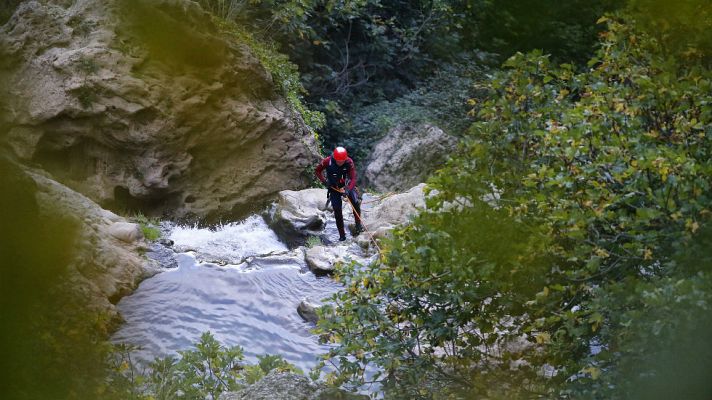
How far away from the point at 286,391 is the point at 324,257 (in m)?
5.50

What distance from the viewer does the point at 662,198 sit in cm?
401

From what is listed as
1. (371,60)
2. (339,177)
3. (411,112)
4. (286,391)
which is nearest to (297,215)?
(339,177)

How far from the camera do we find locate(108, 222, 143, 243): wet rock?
10727 millimetres

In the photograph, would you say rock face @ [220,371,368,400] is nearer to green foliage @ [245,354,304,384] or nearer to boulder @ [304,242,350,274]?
green foliage @ [245,354,304,384]

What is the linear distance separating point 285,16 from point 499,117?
10131 millimetres

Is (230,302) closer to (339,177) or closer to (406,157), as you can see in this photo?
(339,177)

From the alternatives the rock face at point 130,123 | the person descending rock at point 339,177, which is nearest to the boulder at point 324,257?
the person descending rock at point 339,177

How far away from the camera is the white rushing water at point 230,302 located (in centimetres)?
880

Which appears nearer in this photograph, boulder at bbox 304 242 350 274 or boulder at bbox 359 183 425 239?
boulder at bbox 304 242 350 274

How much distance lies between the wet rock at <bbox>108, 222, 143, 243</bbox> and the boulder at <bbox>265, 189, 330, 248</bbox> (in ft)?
7.38

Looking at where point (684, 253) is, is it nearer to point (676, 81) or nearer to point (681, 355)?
point (681, 355)

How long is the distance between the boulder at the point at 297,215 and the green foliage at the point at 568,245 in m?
6.15

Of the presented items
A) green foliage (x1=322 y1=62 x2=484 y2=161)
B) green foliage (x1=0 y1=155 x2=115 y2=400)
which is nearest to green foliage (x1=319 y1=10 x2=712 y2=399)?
green foliage (x1=0 y1=155 x2=115 y2=400)

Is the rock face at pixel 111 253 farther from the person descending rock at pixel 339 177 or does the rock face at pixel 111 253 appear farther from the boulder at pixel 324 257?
the person descending rock at pixel 339 177
